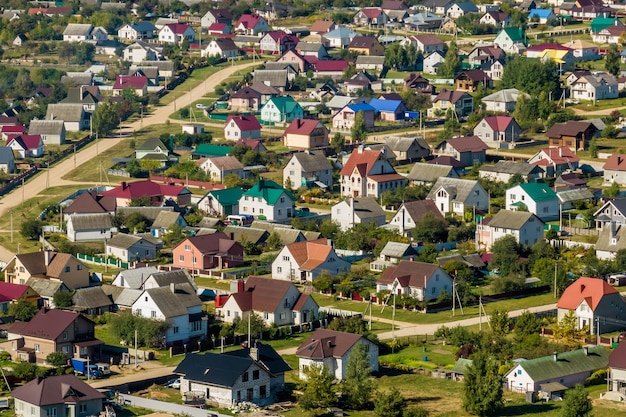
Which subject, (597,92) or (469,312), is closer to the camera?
(469,312)

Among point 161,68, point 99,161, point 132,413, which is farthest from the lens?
point 161,68

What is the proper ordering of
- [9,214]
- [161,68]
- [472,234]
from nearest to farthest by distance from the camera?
[472,234] → [9,214] → [161,68]

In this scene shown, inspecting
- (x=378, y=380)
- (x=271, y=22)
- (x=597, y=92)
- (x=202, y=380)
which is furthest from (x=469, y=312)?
(x=271, y=22)

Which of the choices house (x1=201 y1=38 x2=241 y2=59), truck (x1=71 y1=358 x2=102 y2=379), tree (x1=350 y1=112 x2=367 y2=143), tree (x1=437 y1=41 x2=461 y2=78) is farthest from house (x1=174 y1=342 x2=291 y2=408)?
house (x1=201 y1=38 x2=241 y2=59)

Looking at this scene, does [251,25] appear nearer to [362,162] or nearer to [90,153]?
[90,153]

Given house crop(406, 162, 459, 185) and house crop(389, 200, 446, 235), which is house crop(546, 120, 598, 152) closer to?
house crop(406, 162, 459, 185)

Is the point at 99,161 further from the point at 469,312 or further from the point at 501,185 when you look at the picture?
the point at 469,312

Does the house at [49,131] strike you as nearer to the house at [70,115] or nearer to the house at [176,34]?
the house at [70,115]
